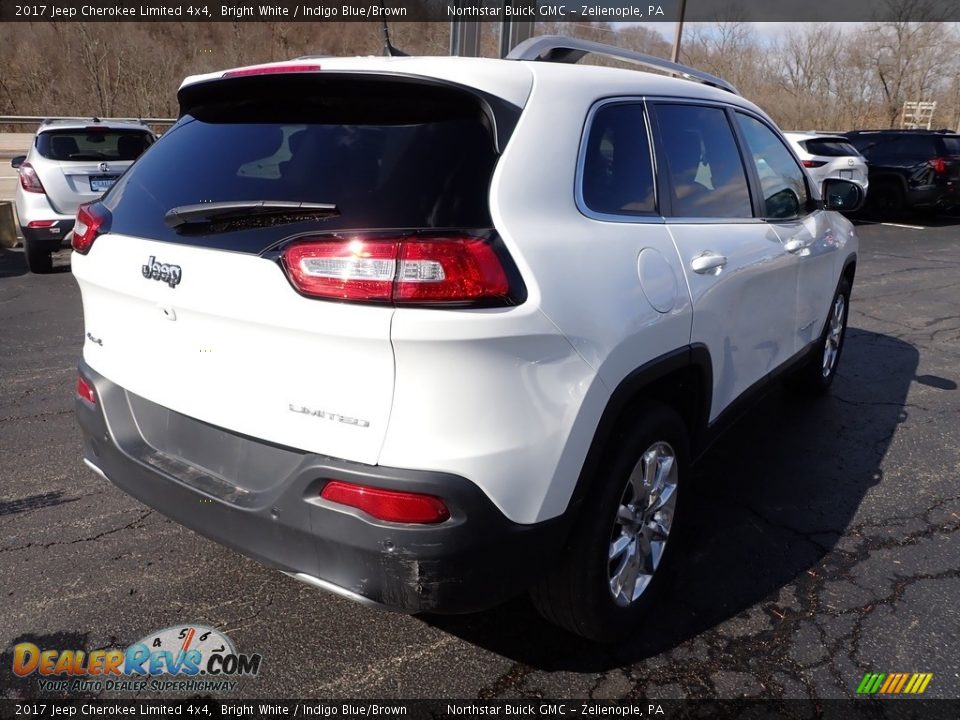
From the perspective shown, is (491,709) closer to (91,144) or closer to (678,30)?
(91,144)

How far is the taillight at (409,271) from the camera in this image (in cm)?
178

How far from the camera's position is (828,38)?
52062mm

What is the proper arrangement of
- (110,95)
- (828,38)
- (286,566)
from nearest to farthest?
(286,566)
(110,95)
(828,38)

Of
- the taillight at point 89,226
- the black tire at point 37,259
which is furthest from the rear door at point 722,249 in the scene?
the black tire at point 37,259

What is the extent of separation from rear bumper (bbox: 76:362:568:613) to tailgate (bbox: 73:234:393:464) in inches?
2.5

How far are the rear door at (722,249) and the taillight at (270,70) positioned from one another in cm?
126

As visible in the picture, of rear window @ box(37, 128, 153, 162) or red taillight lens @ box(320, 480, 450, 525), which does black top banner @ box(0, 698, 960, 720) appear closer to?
red taillight lens @ box(320, 480, 450, 525)

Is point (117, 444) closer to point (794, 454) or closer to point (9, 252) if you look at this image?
point (794, 454)

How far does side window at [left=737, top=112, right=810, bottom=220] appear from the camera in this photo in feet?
11.4

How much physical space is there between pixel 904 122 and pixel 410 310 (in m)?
52.3

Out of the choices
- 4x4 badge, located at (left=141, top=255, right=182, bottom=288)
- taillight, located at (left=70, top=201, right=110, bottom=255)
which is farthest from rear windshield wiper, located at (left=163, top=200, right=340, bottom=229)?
taillight, located at (left=70, top=201, right=110, bottom=255)

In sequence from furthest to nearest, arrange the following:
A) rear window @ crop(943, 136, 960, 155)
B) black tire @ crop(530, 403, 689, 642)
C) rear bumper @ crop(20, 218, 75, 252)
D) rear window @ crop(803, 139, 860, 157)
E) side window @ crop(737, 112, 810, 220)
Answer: rear window @ crop(943, 136, 960, 155), rear window @ crop(803, 139, 860, 157), rear bumper @ crop(20, 218, 75, 252), side window @ crop(737, 112, 810, 220), black tire @ crop(530, 403, 689, 642)

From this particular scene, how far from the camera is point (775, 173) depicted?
12.1 feet

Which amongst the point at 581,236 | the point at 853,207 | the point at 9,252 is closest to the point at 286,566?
the point at 581,236
